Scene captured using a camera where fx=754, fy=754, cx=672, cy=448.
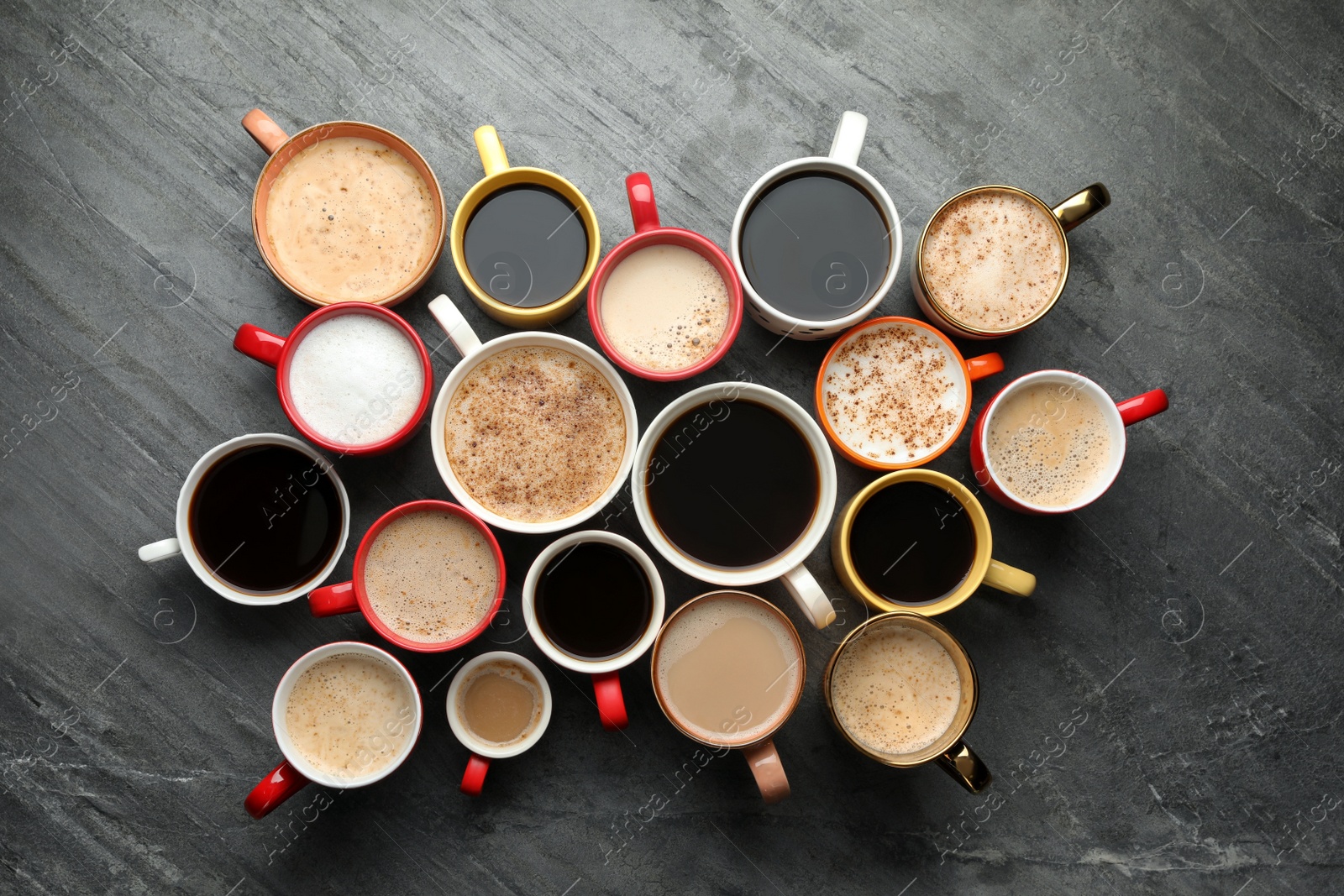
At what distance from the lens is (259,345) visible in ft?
5.25

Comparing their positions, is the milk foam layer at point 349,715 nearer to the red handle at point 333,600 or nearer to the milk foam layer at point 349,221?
the red handle at point 333,600

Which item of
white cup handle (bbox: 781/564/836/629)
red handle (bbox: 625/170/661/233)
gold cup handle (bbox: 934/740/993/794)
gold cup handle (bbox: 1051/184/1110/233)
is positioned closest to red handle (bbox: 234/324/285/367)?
red handle (bbox: 625/170/661/233)

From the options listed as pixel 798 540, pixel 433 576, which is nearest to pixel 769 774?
pixel 798 540

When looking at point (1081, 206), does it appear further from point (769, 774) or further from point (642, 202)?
point (769, 774)

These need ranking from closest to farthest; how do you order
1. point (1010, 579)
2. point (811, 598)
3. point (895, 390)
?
point (811, 598) → point (1010, 579) → point (895, 390)

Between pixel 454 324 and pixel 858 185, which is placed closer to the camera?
pixel 454 324

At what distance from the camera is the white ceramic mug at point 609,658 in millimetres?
1593

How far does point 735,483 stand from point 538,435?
1.48 ft

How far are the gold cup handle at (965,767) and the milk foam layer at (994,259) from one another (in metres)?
0.96

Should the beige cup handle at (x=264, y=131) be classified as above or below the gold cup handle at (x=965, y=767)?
above

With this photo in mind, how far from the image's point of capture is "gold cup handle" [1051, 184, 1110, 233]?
1715 millimetres

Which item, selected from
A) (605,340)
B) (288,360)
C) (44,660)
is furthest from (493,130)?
(44,660)

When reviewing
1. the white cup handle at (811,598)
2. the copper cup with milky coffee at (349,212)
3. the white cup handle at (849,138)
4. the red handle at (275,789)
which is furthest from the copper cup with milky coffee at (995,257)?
the red handle at (275,789)

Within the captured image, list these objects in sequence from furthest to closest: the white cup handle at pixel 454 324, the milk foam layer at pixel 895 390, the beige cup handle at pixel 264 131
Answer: the milk foam layer at pixel 895 390, the beige cup handle at pixel 264 131, the white cup handle at pixel 454 324
